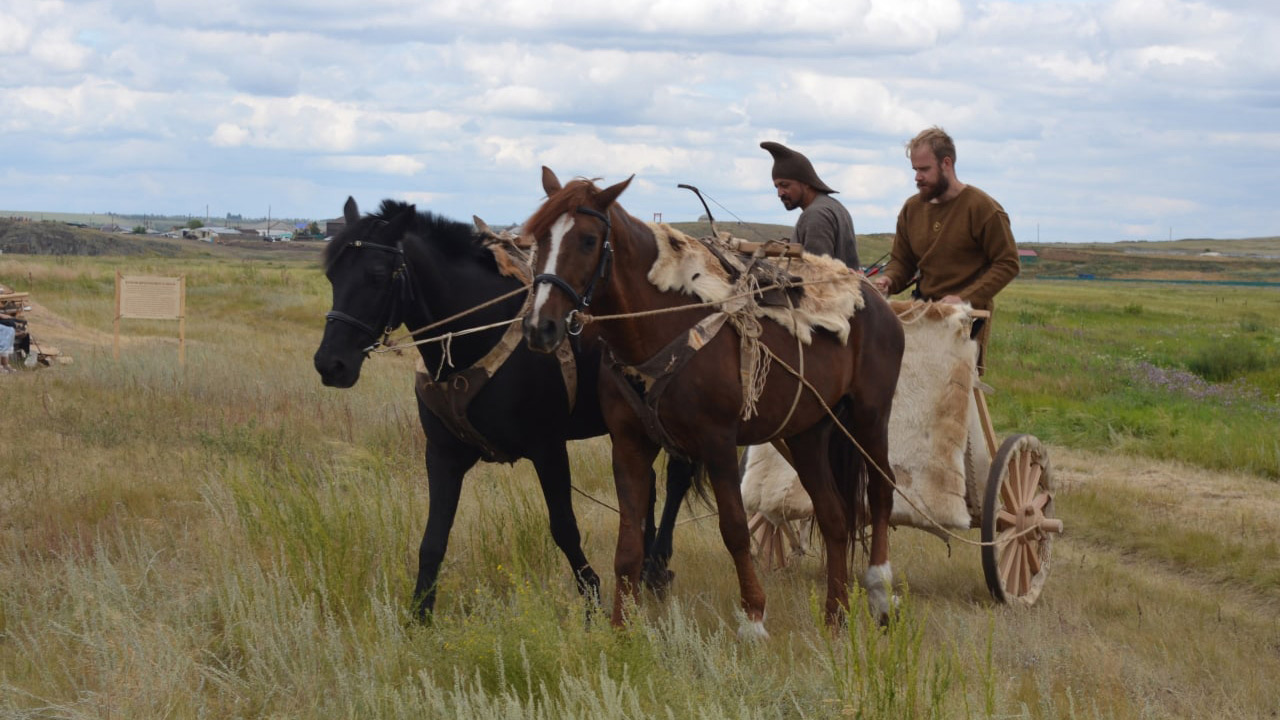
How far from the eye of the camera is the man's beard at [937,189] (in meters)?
7.33

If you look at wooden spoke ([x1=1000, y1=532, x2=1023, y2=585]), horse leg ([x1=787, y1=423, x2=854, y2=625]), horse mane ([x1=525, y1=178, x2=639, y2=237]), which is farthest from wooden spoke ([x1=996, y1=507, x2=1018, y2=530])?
horse mane ([x1=525, y1=178, x2=639, y2=237])

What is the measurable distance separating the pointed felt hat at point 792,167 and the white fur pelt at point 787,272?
74 cm

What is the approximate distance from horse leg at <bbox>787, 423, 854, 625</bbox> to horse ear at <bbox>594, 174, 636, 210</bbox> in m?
1.94

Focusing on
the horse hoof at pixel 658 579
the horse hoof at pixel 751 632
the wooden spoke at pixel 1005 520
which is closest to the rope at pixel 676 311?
the wooden spoke at pixel 1005 520

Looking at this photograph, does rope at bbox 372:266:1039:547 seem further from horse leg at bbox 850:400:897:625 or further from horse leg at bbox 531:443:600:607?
horse leg at bbox 531:443:600:607

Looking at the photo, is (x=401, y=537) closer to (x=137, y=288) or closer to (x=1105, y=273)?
(x=137, y=288)

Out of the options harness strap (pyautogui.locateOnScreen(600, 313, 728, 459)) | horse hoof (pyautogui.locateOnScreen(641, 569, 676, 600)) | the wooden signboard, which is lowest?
horse hoof (pyautogui.locateOnScreen(641, 569, 676, 600))

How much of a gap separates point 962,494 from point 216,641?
4.28 metres

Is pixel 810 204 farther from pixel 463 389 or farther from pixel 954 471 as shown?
pixel 463 389

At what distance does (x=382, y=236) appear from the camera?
5.67 metres

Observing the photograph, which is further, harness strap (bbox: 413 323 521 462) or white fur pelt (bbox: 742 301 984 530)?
white fur pelt (bbox: 742 301 984 530)

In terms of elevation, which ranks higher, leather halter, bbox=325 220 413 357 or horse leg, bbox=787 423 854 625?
leather halter, bbox=325 220 413 357

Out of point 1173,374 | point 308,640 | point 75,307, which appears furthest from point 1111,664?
point 75,307

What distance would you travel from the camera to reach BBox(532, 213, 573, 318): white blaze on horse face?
4.76m
